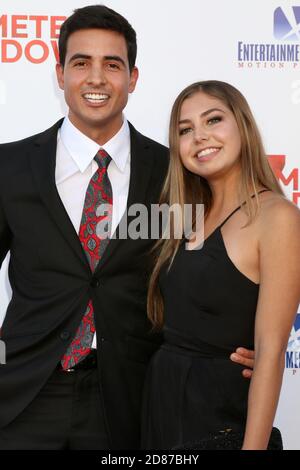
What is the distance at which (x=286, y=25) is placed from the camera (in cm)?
293

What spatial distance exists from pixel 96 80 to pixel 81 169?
0.25 m

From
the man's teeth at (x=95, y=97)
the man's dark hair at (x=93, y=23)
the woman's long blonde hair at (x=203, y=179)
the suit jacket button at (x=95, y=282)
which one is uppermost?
the man's dark hair at (x=93, y=23)

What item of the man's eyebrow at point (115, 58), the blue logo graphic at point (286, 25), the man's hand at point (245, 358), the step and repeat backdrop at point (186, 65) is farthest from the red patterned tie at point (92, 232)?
the blue logo graphic at point (286, 25)

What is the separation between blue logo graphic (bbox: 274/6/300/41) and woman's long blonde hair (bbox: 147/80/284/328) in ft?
3.03

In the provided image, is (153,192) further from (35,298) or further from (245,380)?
(245,380)

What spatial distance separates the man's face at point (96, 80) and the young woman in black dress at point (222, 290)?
0.21 metres

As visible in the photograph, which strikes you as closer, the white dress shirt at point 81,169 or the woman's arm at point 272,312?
the woman's arm at point 272,312

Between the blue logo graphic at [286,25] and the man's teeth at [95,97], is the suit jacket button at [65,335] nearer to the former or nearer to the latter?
the man's teeth at [95,97]

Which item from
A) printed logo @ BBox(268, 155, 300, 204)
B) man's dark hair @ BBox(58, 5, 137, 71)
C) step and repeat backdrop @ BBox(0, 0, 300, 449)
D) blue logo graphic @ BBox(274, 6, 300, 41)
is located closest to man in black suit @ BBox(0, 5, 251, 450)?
man's dark hair @ BBox(58, 5, 137, 71)

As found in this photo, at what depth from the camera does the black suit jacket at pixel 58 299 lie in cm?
209

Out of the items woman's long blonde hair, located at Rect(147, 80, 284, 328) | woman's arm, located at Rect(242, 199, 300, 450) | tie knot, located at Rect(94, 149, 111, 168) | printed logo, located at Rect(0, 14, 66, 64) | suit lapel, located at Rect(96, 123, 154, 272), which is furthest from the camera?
printed logo, located at Rect(0, 14, 66, 64)

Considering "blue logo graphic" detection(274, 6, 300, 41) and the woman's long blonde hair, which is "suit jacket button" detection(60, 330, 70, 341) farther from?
"blue logo graphic" detection(274, 6, 300, 41)

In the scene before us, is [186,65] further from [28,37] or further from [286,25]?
[28,37]

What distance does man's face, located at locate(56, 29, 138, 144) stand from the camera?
2.23 meters
